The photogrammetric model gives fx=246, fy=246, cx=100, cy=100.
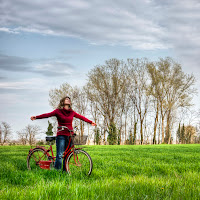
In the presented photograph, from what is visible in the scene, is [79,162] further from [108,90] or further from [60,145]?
[108,90]

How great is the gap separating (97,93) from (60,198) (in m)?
41.9

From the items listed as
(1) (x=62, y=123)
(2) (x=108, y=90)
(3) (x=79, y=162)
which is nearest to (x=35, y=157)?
(1) (x=62, y=123)

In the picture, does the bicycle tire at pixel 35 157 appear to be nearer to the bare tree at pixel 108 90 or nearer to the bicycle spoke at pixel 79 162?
the bicycle spoke at pixel 79 162

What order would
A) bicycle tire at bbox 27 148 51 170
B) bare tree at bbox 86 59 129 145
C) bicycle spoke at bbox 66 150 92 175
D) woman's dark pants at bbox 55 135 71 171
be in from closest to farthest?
bicycle spoke at bbox 66 150 92 175 → woman's dark pants at bbox 55 135 71 171 → bicycle tire at bbox 27 148 51 170 → bare tree at bbox 86 59 129 145

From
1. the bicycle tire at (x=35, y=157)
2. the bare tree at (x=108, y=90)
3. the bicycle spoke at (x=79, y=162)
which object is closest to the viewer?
the bicycle spoke at (x=79, y=162)

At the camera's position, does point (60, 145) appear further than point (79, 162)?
Yes

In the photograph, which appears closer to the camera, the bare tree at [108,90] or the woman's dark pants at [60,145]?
the woman's dark pants at [60,145]

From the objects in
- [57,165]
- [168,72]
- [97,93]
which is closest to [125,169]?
[57,165]

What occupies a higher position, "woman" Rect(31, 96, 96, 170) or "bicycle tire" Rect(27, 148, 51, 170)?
"woman" Rect(31, 96, 96, 170)

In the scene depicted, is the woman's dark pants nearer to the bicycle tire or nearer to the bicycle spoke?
the bicycle spoke

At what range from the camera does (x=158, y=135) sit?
4672cm

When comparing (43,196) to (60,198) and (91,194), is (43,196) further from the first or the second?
(91,194)

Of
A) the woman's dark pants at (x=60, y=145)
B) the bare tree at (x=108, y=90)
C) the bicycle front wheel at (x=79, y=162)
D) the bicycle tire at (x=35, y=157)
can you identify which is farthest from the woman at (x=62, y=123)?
the bare tree at (x=108, y=90)

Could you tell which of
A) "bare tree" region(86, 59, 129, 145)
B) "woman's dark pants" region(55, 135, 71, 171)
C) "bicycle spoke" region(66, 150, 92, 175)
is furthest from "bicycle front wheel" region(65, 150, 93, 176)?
"bare tree" region(86, 59, 129, 145)
